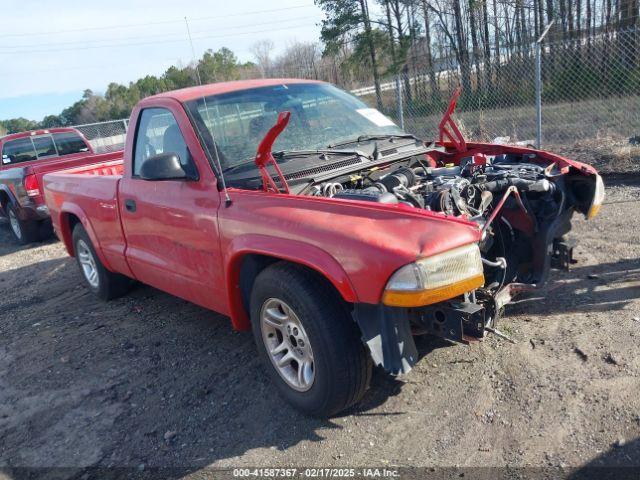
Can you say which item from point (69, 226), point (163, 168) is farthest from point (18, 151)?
point (163, 168)

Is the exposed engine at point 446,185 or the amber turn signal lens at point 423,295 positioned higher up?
the exposed engine at point 446,185

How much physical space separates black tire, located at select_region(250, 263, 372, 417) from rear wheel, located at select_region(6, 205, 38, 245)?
735 cm

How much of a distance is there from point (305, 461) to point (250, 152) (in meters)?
2.00

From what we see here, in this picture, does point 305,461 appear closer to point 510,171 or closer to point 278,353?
point 278,353

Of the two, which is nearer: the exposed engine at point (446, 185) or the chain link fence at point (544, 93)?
the exposed engine at point (446, 185)

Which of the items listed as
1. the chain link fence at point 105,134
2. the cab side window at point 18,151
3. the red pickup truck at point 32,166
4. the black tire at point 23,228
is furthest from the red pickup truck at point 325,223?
the chain link fence at point 105,134

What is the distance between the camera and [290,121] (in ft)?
13.0

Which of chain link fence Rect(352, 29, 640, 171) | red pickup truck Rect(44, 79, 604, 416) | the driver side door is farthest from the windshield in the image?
chain link fence Rect(352, 29, 640, 171)

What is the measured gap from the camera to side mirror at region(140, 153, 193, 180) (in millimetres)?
3441

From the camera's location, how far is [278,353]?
130 inches

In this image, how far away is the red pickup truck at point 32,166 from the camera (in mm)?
8336

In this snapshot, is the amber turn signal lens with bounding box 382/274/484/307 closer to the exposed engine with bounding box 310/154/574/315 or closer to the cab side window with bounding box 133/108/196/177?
the exposed engine with bounding box 310/154/574/315

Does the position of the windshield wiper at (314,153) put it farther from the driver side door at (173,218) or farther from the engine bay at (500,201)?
the driver side door at (173,218)

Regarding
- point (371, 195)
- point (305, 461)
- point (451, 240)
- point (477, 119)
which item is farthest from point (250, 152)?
point (477, 119)
